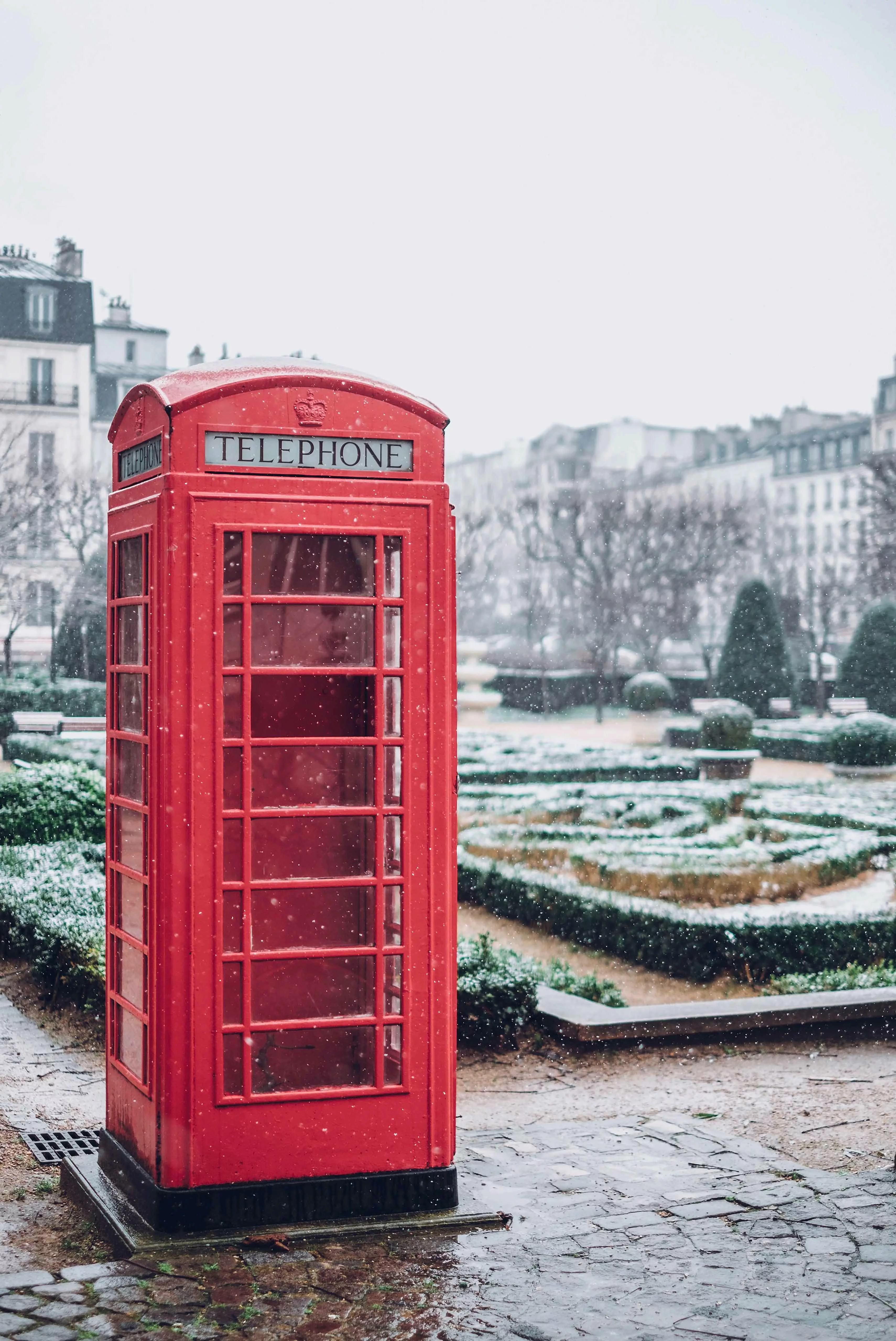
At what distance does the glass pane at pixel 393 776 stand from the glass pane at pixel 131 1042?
95cm

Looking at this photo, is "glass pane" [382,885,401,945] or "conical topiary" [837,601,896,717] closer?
"glass pane" [382,885,401,945]

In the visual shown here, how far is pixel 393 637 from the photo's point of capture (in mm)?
4195

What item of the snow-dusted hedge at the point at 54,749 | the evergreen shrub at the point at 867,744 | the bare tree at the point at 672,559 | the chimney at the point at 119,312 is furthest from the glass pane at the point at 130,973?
the bare tree at the point at 672,559

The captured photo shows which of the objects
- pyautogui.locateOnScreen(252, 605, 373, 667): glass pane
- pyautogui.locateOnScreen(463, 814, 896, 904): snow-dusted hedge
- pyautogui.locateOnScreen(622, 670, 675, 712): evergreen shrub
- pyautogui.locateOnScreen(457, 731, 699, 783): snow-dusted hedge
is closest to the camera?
pyautogui.locateOnScreen(252, 605, 373, 667): glass pane

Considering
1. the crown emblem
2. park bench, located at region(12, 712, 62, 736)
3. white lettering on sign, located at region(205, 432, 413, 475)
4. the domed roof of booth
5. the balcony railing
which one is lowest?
park bench, located at region(12, 712, 62, 736)

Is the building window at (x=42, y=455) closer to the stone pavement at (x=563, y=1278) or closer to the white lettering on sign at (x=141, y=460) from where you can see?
the white lettering on sign at (x=141, y=460)

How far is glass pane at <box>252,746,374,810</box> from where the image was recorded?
4180mm

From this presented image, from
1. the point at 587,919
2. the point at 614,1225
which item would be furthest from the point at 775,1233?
the point at 587,919

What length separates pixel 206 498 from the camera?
4012mm

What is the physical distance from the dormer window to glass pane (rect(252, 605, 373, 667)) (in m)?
12.5

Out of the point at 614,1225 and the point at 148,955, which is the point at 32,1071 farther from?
the point at 614,1225

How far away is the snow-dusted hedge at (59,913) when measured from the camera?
732 cm

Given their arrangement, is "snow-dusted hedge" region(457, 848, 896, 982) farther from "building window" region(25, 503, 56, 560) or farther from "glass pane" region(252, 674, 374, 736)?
"building window" region(25, 503, 56, 560)

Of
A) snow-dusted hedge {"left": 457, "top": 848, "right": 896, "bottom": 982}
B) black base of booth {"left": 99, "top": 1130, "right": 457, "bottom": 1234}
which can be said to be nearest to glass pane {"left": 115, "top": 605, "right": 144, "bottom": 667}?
black base of booth {"left": 99, "top": 1130, "right": 457, "bottom": 1234}
